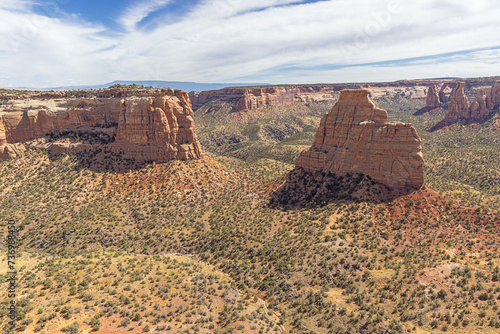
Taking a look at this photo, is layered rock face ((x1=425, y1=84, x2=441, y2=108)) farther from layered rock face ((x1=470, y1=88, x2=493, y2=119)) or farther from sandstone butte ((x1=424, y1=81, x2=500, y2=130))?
layered rock face ((x1=470, y1=88, x2=493, y2=119))

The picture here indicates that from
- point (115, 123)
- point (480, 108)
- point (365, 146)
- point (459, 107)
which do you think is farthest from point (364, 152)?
point (480, 108)

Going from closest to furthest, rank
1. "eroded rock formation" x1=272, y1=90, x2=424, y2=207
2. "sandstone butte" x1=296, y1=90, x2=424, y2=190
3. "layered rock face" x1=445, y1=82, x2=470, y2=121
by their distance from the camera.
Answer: "sandstone butte" x1=296, y1=90, x2=424, y2=190 < "eroded rock formation" x1=272, y1=90, x2=424, y2=207 < "layered rock face" x1=445, y1=82, x2=470, y2=121

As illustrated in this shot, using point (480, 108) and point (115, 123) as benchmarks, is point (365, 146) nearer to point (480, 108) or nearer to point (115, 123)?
point (115, 123)

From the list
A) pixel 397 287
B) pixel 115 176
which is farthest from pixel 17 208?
pixel 397 287

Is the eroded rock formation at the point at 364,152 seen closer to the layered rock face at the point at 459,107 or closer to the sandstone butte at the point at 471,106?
the sandstone butte at the point at 471,106

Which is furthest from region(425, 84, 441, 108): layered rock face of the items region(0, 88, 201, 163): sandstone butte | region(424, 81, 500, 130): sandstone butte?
region(0, 88, 201, 163): sandstone butte

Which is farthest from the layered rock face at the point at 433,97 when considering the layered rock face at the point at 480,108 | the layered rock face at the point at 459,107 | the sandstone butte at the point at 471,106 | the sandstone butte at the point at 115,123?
the sandstone butte at the point at 115,123
